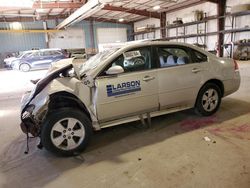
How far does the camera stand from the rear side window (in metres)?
3.65

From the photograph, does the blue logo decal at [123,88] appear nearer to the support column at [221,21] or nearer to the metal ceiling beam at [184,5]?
the support column at [221,21]

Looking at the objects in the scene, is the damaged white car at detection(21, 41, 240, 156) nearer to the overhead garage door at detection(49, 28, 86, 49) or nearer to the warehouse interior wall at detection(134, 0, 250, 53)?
the warehouse interior wall at detection(134, 0, 250, 53)

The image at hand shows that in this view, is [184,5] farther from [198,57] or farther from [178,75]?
[178,75]

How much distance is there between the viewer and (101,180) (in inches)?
90.0

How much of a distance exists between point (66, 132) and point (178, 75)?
1882mm

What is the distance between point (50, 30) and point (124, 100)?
18.9 meters

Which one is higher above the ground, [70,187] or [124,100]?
[124,100]

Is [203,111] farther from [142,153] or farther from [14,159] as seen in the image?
[14,159]

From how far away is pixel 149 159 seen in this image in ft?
8.59

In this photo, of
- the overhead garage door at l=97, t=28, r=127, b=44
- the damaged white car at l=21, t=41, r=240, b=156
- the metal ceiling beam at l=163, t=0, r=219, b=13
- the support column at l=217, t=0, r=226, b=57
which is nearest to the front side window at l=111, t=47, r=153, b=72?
the damaged white car at l=21, t=41, r=240, b=156

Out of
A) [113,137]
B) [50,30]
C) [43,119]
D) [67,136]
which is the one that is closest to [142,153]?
[113,137]

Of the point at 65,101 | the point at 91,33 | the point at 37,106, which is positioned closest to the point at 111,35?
the point at 91,33

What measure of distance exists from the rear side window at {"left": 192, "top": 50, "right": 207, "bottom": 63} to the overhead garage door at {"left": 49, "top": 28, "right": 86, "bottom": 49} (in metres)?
19.3

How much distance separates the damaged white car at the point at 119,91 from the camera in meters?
2.74
